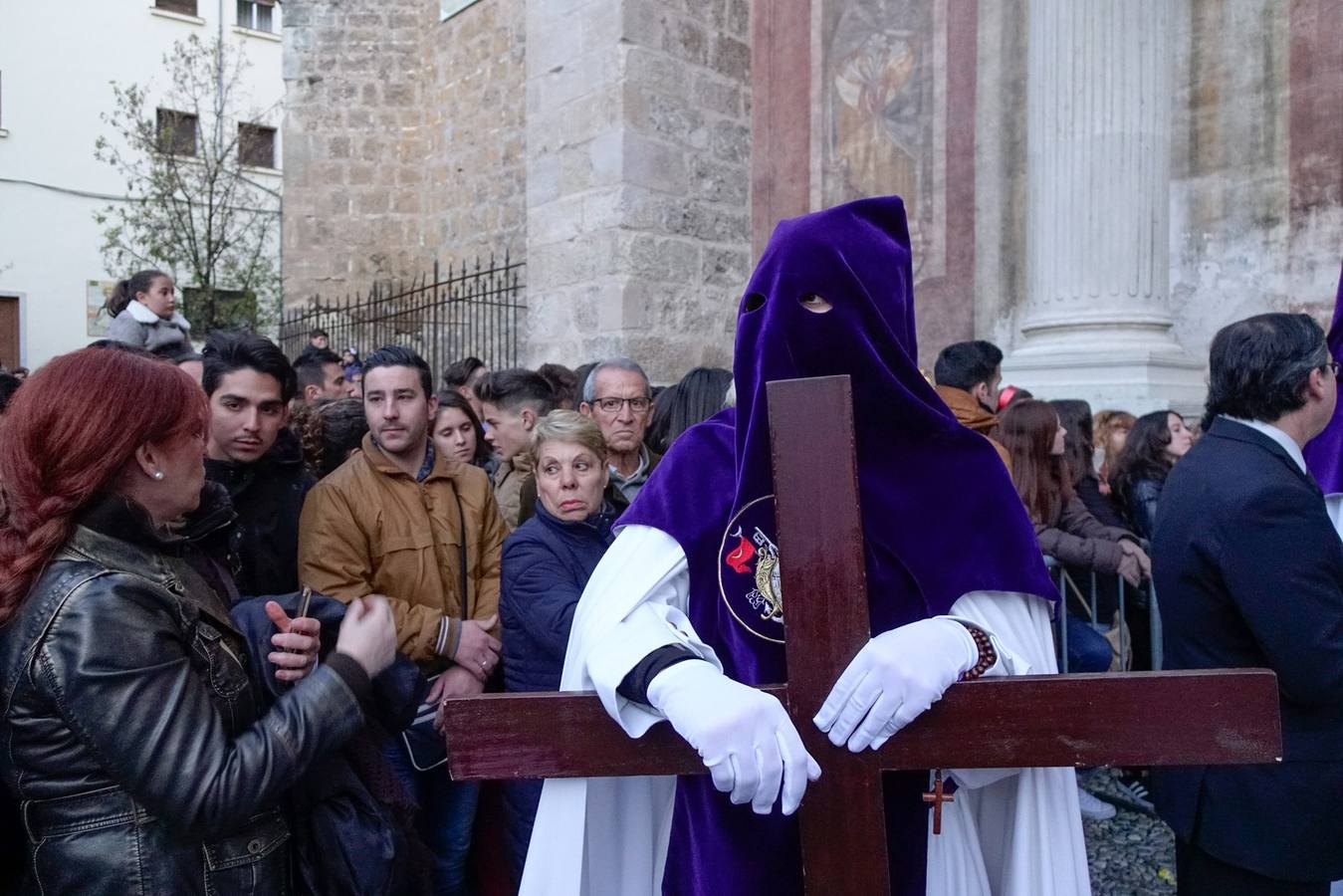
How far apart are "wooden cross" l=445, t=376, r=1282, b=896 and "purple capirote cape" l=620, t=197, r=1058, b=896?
0.67 ft

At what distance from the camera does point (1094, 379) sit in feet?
19.3

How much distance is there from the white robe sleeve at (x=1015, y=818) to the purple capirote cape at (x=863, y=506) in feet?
0.15

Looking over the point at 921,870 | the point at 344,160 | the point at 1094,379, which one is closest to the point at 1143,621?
the point at 1094,379

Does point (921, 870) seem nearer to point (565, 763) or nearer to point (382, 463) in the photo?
point (565, 763)

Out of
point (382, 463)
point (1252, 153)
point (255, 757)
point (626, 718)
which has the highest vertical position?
point (1252, 153)

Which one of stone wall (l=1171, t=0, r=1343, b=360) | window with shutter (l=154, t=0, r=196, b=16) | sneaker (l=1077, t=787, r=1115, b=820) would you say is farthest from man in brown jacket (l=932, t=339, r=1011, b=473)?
window with shutter (l=154, t=0, r=196, b=16)

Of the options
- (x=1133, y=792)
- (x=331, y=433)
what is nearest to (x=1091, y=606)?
(x=1133, y=792)

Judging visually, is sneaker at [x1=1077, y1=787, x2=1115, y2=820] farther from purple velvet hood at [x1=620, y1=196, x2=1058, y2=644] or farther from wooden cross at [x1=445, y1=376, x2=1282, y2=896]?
wooden cross at [x1=445, y1=376, x2=1282, y2=896]

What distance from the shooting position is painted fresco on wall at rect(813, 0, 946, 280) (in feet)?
24.4

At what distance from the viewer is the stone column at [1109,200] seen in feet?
19.3

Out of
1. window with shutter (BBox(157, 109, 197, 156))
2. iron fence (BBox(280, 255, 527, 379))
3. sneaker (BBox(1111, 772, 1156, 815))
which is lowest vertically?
sneaker (BBox(1111, 772, 1156, 815))

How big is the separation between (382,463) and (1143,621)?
12.4 feet

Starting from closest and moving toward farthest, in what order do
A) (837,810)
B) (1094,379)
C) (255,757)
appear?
(837,810), (255,757), (1094,379)

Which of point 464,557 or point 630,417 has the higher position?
point 630,417
